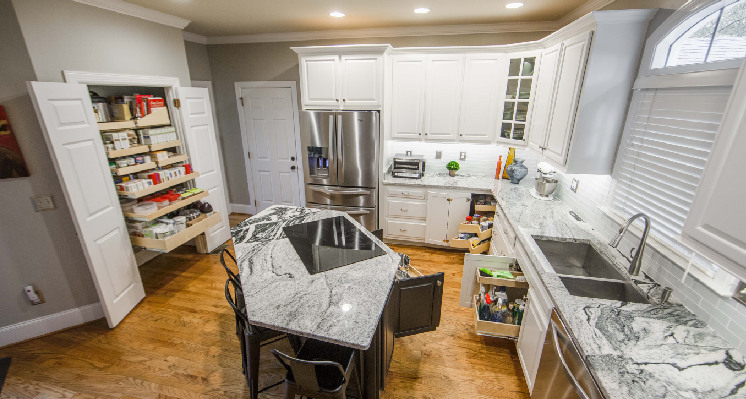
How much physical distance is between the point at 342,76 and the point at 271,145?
5.74 feet

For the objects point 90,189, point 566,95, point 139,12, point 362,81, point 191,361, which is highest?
point 139,12

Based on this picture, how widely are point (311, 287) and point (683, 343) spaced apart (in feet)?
5.74

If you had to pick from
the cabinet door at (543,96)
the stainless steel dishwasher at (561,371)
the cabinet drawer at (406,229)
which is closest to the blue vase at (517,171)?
the cabinet door at (543,96)

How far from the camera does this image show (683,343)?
4.16ft

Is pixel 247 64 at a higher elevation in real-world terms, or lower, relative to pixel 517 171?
higher

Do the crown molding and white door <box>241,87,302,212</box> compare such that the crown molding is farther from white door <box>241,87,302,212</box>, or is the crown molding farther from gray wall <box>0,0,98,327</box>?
white door <box>241,87,302,212</box>

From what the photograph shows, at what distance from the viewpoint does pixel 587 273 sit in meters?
2.14

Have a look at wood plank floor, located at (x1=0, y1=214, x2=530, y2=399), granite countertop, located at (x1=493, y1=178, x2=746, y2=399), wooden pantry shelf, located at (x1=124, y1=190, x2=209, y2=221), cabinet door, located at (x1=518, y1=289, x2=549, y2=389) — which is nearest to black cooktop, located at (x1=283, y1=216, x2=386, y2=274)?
wood plank floor, located at (x1=0, y1=214, x2=530, y2=399)

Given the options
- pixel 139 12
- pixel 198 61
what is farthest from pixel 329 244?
pixel 198 61

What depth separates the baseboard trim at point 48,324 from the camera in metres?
2.40

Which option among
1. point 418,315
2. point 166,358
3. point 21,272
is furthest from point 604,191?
point 21,272

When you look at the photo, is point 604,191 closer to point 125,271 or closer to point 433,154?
point 433,154

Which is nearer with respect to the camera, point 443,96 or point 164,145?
point 164,145

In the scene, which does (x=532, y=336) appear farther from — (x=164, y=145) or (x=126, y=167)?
(x=164, y=145)
